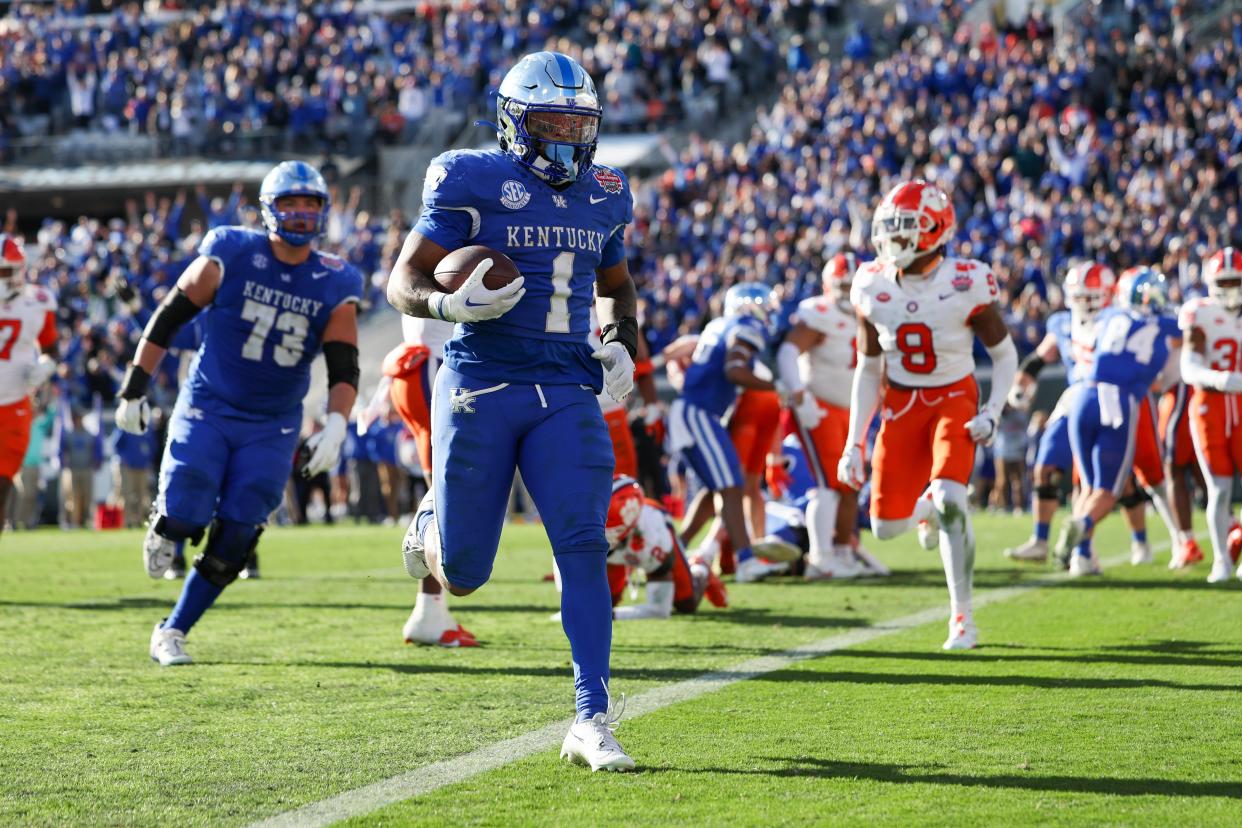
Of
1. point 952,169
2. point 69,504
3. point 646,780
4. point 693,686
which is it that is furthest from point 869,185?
point 646,780

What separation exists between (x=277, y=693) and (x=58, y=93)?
29606 millimetres

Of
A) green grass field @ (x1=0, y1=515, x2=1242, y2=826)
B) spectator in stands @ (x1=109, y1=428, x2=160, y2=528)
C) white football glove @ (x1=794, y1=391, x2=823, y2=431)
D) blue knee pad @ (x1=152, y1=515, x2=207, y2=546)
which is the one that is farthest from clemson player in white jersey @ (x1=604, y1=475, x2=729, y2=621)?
spectator in stands @ (x1=109, y1=428, x2=160, y2=528)

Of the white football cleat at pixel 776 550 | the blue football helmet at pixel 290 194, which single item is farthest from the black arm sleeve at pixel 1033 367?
the blue football helmet at pixel 290 194

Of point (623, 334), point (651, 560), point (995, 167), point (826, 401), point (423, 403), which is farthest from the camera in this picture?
point (995, 167)

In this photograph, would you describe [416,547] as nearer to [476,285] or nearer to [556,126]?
[476,285]

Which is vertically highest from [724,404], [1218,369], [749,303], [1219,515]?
[749,303]

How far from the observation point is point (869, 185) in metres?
22.5

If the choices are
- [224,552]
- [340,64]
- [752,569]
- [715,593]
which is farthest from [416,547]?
[340,64]

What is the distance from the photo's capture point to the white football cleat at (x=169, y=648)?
6.31 m

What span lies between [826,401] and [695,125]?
17.5 metres

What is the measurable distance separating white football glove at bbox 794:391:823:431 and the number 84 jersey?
3.06m

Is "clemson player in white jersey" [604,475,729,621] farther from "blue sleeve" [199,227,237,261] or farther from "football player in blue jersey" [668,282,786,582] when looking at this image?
"blue sleeve" [199,227,237,261]

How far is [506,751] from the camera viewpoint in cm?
447

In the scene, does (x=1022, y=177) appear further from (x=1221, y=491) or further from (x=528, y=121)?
(x=528, y=121)
